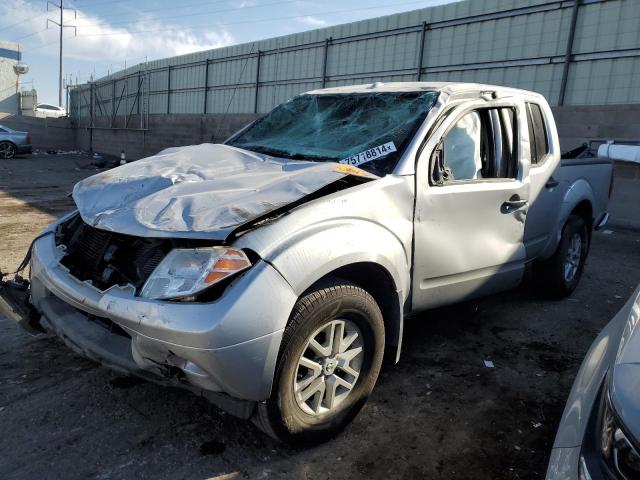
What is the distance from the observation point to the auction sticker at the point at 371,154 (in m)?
3.09

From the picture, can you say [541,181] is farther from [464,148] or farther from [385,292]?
[385,292]

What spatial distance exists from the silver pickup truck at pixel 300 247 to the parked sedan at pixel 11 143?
21.1 metres

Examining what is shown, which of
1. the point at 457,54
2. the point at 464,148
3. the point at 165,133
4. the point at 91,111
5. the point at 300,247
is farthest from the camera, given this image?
the point at 91,111

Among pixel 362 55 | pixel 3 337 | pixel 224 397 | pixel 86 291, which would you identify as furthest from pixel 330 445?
pixel 362 55

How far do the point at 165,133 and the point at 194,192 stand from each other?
20346mm

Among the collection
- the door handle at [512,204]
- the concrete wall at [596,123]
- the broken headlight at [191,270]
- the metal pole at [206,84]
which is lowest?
the broken headlight at [191,270]

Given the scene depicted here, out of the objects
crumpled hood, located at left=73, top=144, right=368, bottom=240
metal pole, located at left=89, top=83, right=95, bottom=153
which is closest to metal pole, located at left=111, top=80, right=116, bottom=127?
metal pole, located at left=89, top=83, right=95, bottom=153

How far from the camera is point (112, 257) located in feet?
8.46

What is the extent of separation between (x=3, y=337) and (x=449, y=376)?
3138 millimetres

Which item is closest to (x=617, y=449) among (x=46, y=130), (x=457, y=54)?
(x=457, y=54)

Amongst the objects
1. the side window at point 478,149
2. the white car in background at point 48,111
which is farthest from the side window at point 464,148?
the white car in background at point 48,111

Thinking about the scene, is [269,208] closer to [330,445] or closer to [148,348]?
[148,348]

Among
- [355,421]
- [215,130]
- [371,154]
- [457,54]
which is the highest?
[457,54]

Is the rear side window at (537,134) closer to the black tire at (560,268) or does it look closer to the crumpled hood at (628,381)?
the black tire at (560,268)
